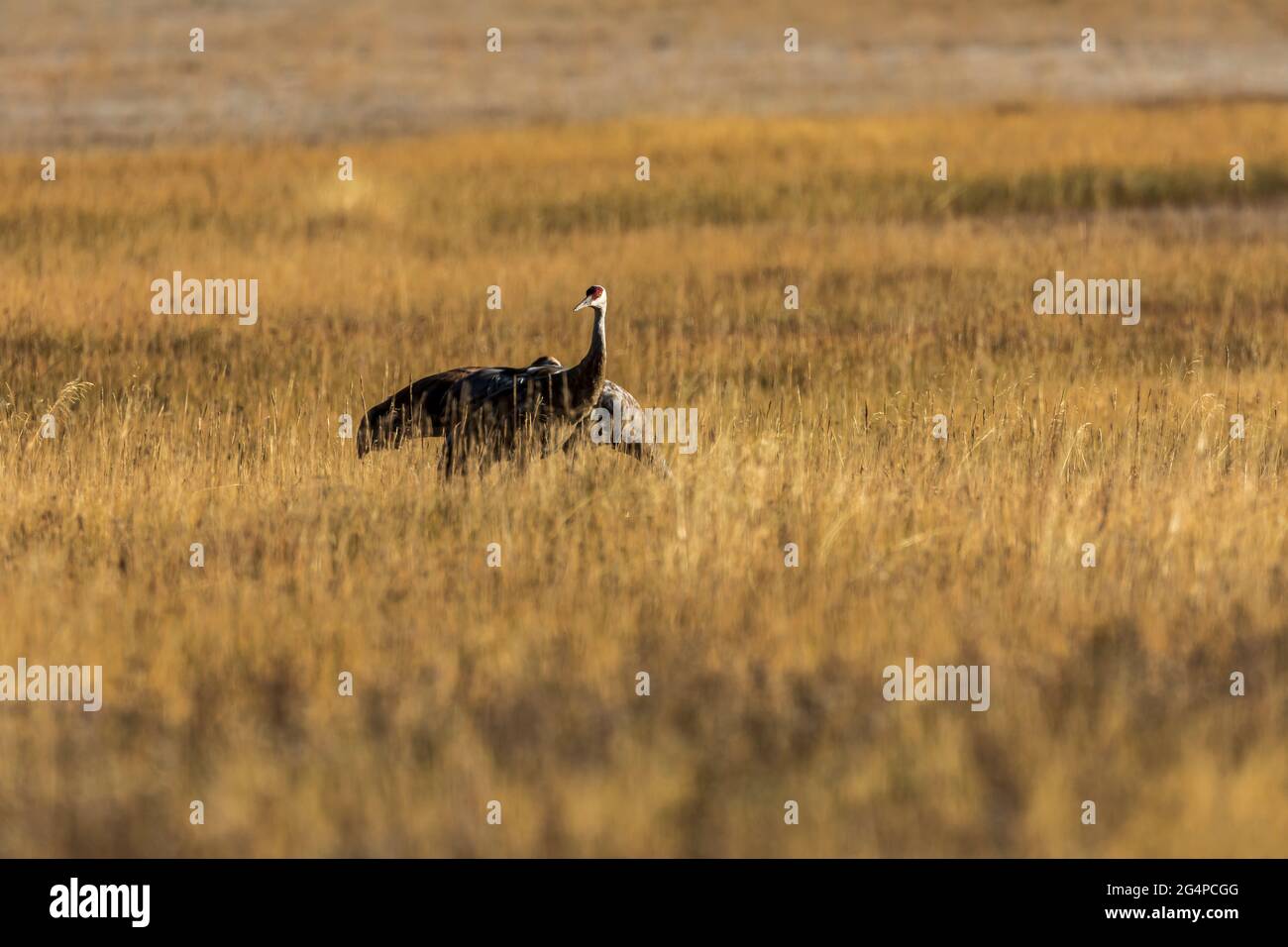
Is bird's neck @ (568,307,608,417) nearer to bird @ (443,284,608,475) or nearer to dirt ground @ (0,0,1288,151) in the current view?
bird @ (443,284,608,475)

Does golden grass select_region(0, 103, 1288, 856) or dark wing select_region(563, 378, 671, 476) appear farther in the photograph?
dark wing select_region(563, 378, 671, 476)

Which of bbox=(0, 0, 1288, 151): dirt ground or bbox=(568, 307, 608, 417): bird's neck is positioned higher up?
bbox=(0, 0, 1288, 151): dirt ground

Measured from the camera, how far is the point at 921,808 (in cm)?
526

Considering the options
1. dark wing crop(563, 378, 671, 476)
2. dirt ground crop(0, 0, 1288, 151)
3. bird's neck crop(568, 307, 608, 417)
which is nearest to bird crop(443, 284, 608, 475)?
bird's neck crop(568, 307, 608, 417)

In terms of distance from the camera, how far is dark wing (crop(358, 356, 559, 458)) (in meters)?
9.76

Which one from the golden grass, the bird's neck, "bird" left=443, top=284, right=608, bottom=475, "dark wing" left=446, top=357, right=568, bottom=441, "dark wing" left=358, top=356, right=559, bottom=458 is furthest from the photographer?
"dark wing" left=358, top=356, right=559, bottom=458

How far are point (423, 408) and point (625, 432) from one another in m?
1.26

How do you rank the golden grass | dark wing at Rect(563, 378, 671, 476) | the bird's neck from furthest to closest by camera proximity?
dark wing at Rect(563, 378, 671, 476) → the bird's neck → the golden grass

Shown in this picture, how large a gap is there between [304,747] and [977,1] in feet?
171

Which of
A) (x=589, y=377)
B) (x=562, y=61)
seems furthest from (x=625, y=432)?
(x=562, y=61)

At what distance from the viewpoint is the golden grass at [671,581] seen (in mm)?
5316

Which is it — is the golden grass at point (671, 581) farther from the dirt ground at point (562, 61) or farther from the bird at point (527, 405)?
the dirt ground at point (562, 61)

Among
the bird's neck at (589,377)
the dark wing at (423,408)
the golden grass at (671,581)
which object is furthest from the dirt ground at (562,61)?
the bird's neck at (589,377)

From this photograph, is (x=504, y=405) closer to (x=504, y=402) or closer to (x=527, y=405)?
(x=504, y=402)
